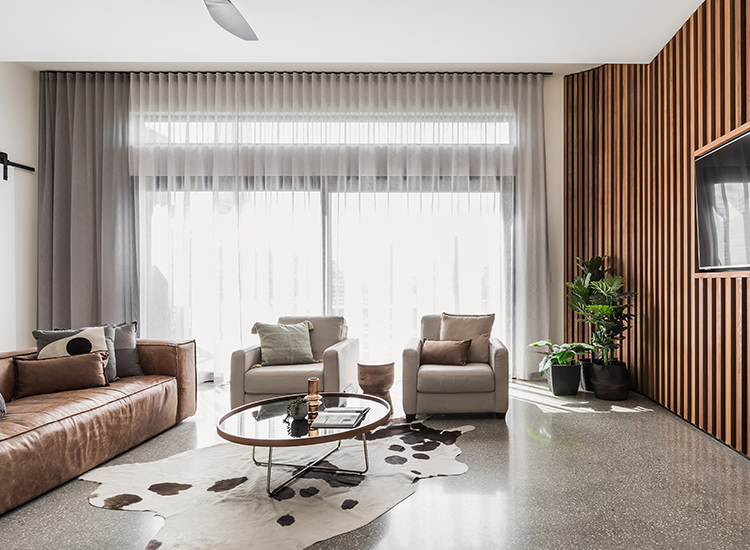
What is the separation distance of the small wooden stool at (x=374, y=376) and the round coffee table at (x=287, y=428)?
843 mm

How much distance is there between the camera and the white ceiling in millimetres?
3293

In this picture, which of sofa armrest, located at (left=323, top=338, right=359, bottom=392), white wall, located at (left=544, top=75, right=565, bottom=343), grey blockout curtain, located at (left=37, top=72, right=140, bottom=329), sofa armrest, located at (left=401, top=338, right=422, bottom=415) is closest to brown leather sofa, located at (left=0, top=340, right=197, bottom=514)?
sofa armrest, located at (left=323, top=338, right=359, bottom=392)

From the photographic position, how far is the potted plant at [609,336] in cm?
425

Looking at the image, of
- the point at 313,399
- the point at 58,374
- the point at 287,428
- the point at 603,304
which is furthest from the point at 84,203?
the point at 603,304

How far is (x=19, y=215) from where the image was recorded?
16.0 feet

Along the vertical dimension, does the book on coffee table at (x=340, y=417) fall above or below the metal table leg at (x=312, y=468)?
above

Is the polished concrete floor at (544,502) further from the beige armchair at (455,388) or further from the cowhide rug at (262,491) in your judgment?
the beige armchair at (455,388)

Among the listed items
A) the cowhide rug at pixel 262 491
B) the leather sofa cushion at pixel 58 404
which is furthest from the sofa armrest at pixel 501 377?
the leather sofa cushion at pixel 58 404

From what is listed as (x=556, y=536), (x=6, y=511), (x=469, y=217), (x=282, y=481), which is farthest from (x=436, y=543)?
(x=469, y=217)

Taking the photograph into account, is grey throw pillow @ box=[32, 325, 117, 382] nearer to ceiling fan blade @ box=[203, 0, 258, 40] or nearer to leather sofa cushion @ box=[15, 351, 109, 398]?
leather sofa cushion @ box=[15, 351, 109, 398]

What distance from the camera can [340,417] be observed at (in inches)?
101

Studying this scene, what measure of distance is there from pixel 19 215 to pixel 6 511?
3639mm

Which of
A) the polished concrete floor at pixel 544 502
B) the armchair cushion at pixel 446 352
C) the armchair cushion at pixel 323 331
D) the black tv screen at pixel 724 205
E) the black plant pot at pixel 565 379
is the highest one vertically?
the black tv screen at pixel 724 205

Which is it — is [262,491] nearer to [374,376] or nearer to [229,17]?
[374,376]
